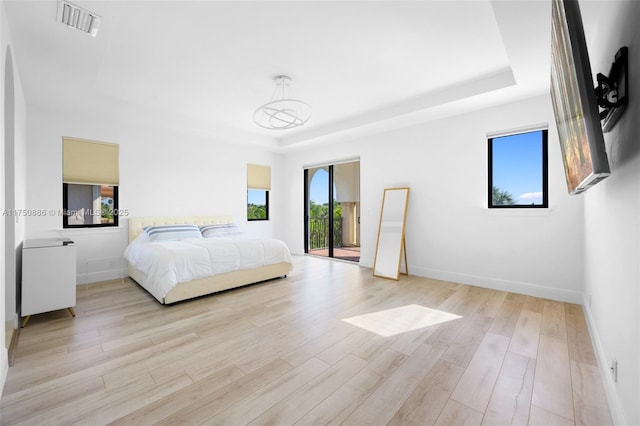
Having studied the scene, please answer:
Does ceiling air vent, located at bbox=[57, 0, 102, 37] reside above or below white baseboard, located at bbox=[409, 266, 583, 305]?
above

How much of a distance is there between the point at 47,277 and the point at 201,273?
142 centimetres

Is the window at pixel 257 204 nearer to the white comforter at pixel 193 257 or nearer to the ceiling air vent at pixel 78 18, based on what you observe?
the white comforter at pixel 193 257

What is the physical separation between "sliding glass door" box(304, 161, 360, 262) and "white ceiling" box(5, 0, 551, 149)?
237 centimetres

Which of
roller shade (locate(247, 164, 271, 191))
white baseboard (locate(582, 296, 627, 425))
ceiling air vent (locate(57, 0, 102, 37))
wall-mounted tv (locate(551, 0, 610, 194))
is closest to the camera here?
wall-mounted tv (locate(551, 0, 610, 194))

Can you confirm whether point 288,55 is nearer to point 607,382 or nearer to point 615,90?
point 615,90

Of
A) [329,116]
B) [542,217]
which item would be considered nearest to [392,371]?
[542,217]

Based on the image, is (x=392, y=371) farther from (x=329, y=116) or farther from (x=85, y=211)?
(x=85, y=211)

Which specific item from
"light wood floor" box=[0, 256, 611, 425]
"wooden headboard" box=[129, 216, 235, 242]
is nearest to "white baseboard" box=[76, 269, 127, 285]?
"wooden headboard" box=[129, 216, 235, 242]

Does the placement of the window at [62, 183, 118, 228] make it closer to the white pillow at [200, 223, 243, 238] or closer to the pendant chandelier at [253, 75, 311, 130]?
the white pillow at [200, 223, 243, 238]

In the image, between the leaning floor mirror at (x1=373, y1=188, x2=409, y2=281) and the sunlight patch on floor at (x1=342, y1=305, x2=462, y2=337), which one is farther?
the leaning floor mirror at (x1=373, y1=188, x2=409, y2=281)

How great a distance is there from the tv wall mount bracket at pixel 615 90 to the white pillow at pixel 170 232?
477 cm

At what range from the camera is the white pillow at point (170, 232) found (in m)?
4.28

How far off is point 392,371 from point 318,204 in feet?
16.9

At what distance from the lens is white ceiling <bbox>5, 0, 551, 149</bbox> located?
7.38 feet
